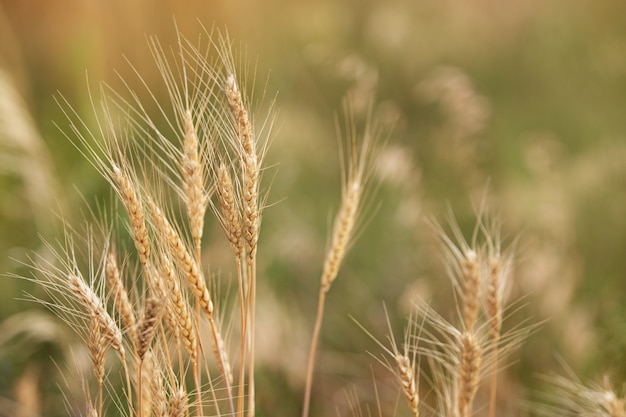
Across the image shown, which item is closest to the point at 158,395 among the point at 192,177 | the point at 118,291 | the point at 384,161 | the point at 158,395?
the point at 158,395

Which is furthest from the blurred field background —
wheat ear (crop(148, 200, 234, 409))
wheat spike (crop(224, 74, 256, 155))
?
wheat ear (crop(148, 200, 234, 409))

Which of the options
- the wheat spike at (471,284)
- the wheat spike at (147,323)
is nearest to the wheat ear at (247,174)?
the wheat spike at (147,323)

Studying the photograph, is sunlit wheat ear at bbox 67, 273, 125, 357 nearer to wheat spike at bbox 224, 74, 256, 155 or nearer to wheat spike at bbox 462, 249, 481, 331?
wheat spike at bbox 224, 74, 256, 155

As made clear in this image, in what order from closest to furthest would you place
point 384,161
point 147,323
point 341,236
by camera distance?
point 147,323 < point 341,236 < point 384,161

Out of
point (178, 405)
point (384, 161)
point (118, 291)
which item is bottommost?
point (178, 405)

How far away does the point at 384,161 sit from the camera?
1813mm

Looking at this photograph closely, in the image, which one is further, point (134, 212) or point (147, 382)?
point (147, 382)

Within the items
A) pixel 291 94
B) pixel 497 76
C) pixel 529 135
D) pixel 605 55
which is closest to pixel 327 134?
pixel 291 94

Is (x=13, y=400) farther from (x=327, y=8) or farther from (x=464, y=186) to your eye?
(x=327, y=8)

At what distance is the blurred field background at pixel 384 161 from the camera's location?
4.57 feet

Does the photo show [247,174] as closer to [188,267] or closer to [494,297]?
[188,267]

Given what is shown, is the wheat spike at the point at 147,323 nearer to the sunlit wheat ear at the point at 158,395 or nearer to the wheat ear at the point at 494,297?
the sunlit wheat ear at the point at 158,395

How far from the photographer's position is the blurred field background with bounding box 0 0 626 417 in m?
1.39

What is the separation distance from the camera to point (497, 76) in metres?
2.68
